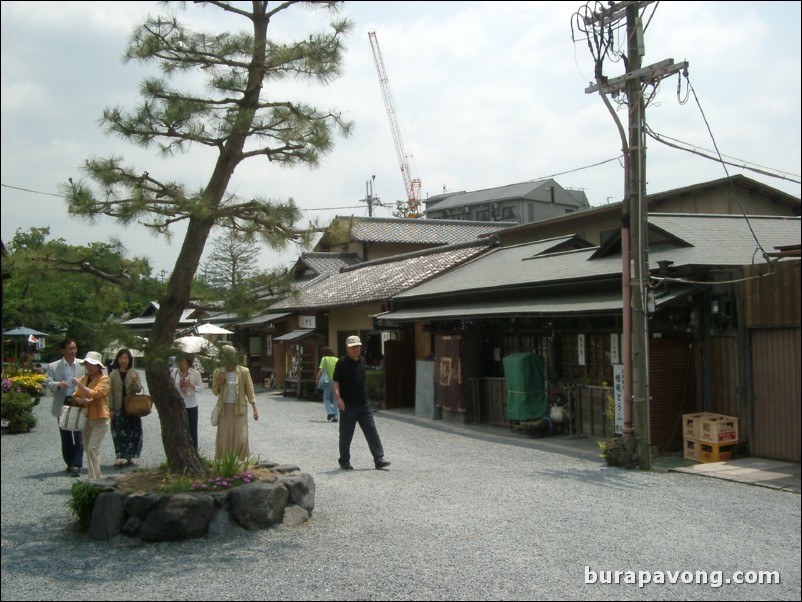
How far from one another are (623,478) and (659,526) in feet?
8.34

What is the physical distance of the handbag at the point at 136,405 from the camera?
28.6 feet

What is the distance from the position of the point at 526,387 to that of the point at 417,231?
1900 cm

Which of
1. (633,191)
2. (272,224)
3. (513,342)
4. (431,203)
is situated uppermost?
(431,203)

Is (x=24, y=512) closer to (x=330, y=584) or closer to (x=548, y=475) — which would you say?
(x=330, y=584)

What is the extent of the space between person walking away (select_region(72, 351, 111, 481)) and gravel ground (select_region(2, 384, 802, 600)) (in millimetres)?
430

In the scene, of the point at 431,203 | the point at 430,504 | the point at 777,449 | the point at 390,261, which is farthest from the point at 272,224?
the point at 431,203

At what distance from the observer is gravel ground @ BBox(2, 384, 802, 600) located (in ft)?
15.6

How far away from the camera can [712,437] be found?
9.37 m

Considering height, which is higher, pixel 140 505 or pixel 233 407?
pixel 233 407

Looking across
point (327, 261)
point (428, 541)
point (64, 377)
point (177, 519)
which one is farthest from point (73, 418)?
point (327, 261)

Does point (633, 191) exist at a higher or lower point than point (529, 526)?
higher

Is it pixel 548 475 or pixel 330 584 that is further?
pixel 548 475

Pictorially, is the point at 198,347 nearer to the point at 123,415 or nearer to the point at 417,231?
the point at 123,415

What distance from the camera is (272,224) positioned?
7074 millimetres
